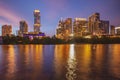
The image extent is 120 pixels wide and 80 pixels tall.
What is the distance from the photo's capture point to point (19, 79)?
20391 millimetres

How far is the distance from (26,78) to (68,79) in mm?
3531

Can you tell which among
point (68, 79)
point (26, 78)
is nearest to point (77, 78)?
point (68, 79)

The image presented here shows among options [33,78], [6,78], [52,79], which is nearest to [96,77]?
[52,79]

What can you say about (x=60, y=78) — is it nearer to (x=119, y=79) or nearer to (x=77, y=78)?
(x=77, y=78)

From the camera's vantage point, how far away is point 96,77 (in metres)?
21.5

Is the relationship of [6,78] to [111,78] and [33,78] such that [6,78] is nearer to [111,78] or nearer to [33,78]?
[33,78]

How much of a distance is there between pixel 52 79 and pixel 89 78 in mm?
3115

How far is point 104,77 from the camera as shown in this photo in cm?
2155

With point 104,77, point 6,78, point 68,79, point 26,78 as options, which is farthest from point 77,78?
point 6,78

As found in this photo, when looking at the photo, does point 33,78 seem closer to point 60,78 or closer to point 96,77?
point 60,78

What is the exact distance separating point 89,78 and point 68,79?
6.37 feet

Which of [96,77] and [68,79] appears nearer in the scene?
[68,79]

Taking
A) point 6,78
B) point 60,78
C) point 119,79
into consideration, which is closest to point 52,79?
point 60,78

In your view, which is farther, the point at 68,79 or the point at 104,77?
the point at 104,77
